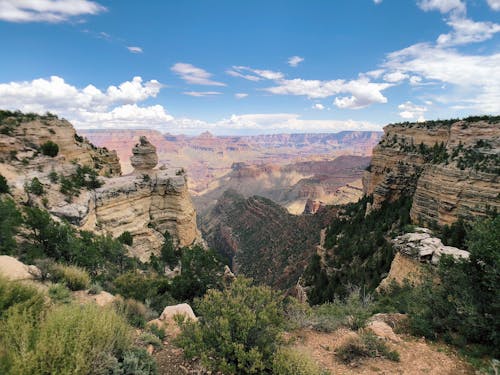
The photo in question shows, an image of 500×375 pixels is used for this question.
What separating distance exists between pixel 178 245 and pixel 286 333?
27325 mm

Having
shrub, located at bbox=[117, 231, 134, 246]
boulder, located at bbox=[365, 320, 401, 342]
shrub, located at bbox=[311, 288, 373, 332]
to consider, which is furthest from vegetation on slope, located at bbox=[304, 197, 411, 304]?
shrub, located at bbox=[117, 231, 134, 246]

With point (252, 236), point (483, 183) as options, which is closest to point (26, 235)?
point (483, 183)

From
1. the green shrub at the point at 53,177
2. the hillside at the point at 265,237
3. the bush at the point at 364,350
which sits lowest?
the hillside at the point at 265,237

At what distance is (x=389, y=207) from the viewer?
96.5 feet

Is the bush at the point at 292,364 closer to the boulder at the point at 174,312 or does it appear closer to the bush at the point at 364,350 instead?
the bush at the point at 364,350

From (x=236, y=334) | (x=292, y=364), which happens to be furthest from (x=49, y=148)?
(x=292, y=364)

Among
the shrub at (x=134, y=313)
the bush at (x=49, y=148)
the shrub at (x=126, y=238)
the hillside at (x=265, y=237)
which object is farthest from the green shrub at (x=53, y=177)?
the hillside at (x=265, y=237)

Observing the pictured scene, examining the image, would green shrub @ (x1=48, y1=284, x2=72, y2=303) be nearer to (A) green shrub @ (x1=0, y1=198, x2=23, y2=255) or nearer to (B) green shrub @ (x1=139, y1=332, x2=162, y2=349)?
(B) green shrub @ (x1=139, y1=332, x2=162, y2=349)

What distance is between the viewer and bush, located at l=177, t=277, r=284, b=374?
5211 mm

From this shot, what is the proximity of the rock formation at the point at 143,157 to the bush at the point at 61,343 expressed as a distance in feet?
104

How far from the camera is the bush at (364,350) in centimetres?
672

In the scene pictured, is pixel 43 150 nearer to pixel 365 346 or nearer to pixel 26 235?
pixel 26 235

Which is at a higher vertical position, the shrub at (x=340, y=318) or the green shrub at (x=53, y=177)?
the green shrub at (x=53, y=177)

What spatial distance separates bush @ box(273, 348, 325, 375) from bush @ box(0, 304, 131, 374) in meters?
3.03
